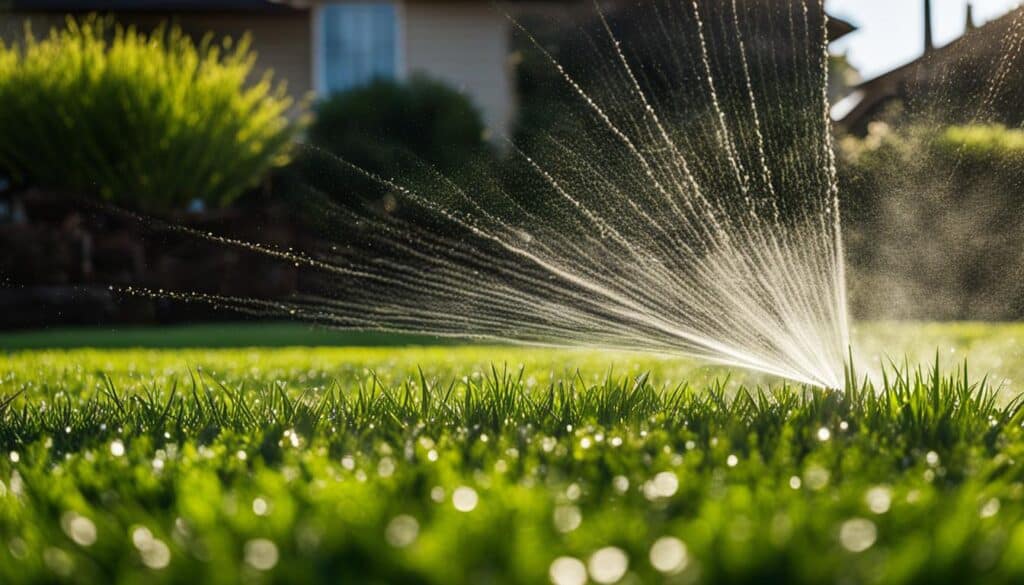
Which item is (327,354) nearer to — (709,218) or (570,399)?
(709,218)

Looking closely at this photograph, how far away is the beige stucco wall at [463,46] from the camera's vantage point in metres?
18.7

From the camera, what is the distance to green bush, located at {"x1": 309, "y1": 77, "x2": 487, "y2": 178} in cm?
1513

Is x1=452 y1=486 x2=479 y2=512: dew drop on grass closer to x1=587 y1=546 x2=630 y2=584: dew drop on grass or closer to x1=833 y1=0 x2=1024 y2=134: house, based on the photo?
x1=587 y1=546 x2=630 y2=584: dew drop on grass

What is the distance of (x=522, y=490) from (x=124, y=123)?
40.4 feet

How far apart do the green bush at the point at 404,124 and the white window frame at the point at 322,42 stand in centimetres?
231

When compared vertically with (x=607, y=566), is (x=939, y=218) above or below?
above

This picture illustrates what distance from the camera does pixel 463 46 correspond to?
1877 centimetres

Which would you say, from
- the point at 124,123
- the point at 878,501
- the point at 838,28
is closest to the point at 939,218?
the point at 838,28

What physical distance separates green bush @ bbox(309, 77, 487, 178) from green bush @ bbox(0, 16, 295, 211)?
1.68m

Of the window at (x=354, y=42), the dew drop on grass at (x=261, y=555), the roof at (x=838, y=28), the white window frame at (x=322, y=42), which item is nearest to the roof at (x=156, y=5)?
the white window frame at (x=322, y=42)

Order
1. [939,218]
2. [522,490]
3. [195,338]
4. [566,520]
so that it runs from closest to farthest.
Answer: [566,520] → [522,490] → [195,338] → [939,218]

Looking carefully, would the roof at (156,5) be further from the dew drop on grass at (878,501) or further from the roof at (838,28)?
the dew drop on grass at (878,501)

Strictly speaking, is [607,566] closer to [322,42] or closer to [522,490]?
[522,490]

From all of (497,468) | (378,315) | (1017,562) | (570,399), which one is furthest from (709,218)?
(1017,562)
